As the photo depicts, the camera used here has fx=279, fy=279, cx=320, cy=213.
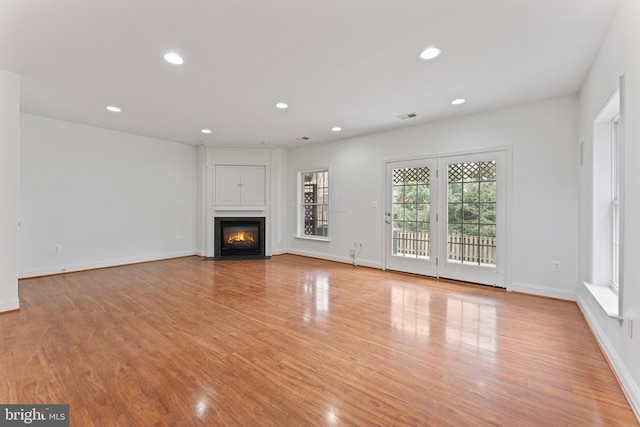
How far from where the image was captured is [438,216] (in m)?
4.56

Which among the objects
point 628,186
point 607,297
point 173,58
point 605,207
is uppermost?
point 173,58

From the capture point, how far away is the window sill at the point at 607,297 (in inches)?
82.8

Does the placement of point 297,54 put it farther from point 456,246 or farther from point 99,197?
point 99,197

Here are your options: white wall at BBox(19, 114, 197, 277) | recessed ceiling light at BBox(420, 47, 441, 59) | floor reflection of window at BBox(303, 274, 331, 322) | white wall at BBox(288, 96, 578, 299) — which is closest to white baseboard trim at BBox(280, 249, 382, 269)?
floor reflection of window at BBox(303, 274, 331, 322)

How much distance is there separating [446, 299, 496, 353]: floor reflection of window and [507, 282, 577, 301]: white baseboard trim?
92cm

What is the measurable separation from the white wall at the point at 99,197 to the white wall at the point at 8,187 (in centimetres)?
179

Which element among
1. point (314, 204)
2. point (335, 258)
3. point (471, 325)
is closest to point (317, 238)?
point (335, 258)

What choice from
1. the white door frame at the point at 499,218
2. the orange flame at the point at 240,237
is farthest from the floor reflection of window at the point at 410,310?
the orange flame at the point at 240,237

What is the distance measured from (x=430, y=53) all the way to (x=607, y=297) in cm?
268

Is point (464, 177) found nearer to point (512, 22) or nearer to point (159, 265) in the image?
point (512, 22)

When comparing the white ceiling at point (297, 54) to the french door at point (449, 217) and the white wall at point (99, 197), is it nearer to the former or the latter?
the white wall at point (99, 197)

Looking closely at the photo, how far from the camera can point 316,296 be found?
3695 millimetres

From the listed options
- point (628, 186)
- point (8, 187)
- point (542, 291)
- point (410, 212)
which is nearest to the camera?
point (628, 186)

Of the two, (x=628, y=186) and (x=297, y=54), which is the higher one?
(x=297, y=54)
